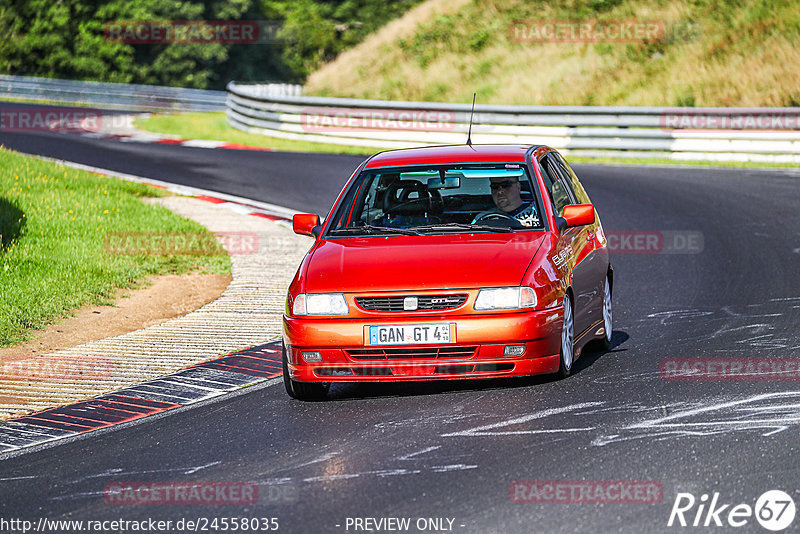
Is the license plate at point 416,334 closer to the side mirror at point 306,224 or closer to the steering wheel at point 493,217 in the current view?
the steering wheel at point 493,217

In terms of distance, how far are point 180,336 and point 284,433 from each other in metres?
3.56

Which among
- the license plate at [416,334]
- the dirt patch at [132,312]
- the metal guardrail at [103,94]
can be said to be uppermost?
the license plate at [416,334]

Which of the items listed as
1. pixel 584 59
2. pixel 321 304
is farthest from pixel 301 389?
pixel 584 59

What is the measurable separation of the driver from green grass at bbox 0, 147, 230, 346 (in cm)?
450

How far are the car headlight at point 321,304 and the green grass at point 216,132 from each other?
63.0 ft

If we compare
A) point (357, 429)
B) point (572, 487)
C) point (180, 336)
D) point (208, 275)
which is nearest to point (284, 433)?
point (357, 429)

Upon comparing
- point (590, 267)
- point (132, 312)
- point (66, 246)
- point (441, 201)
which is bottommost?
point (132, 312)

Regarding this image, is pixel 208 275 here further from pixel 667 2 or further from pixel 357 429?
pixel 667 2

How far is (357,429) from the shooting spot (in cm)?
720

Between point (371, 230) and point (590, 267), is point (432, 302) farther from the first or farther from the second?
point (590, 267)

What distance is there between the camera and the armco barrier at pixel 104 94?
46.6 m

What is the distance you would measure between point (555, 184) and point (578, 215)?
2.87ft

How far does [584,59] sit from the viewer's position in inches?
1369

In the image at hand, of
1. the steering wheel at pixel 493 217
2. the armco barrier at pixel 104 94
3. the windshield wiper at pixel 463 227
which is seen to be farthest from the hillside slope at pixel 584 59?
the windshield wiper at pixel 463 227
